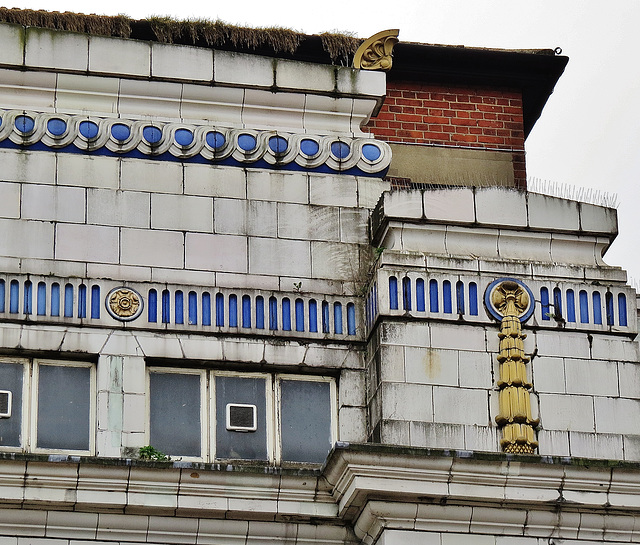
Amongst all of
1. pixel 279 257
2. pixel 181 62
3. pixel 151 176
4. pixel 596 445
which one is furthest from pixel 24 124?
pixel 596 445

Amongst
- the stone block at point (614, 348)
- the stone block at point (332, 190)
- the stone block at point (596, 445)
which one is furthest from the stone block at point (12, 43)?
the stone block at point (596, 445)

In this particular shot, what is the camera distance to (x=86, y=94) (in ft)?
65.5

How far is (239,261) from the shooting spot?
1939 cm

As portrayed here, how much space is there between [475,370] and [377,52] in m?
4.04

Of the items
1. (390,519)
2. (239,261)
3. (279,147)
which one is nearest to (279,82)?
(279,147)

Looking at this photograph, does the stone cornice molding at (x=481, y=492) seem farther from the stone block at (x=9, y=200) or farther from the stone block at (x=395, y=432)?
the stone block at (x=9, y=200)

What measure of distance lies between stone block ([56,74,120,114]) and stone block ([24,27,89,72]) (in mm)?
133

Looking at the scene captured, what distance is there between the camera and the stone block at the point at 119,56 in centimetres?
1995

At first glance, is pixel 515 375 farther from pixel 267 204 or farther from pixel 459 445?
pixel 267 204

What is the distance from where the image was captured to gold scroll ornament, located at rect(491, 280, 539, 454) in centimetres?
1825

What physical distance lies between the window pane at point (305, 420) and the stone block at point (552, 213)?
2684 mm

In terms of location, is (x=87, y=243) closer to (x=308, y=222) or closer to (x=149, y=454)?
(x=308, y=222)

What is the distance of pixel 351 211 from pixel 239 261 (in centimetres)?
134

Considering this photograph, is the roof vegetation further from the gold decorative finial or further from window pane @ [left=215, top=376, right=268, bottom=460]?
window pane @ [left=215, top=376, right=268, bottom=460]
